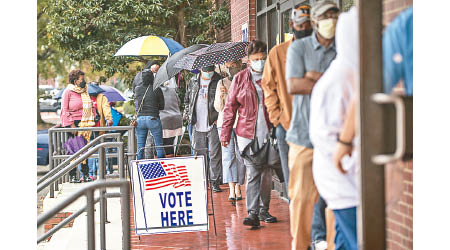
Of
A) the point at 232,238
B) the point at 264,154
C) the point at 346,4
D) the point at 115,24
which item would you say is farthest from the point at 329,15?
the point at 115,24

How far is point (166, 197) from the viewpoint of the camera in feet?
21.6

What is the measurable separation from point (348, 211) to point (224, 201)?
5518 millimetres

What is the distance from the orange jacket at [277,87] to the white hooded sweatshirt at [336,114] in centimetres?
71

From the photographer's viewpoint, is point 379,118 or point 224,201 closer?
point 379,118

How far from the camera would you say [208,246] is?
21.8 feet

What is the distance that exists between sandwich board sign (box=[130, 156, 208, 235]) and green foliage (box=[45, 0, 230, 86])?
804 cm

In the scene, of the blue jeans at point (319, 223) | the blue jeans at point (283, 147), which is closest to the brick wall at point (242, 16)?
the blue jeans at point (283, 147)

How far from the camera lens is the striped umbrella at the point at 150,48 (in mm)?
11188

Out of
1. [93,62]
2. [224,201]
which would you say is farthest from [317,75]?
[93,62]

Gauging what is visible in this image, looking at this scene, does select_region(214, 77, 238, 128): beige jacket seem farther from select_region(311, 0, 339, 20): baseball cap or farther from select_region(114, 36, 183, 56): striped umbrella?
select_region(311, 0, 339, 20): baseball cap
